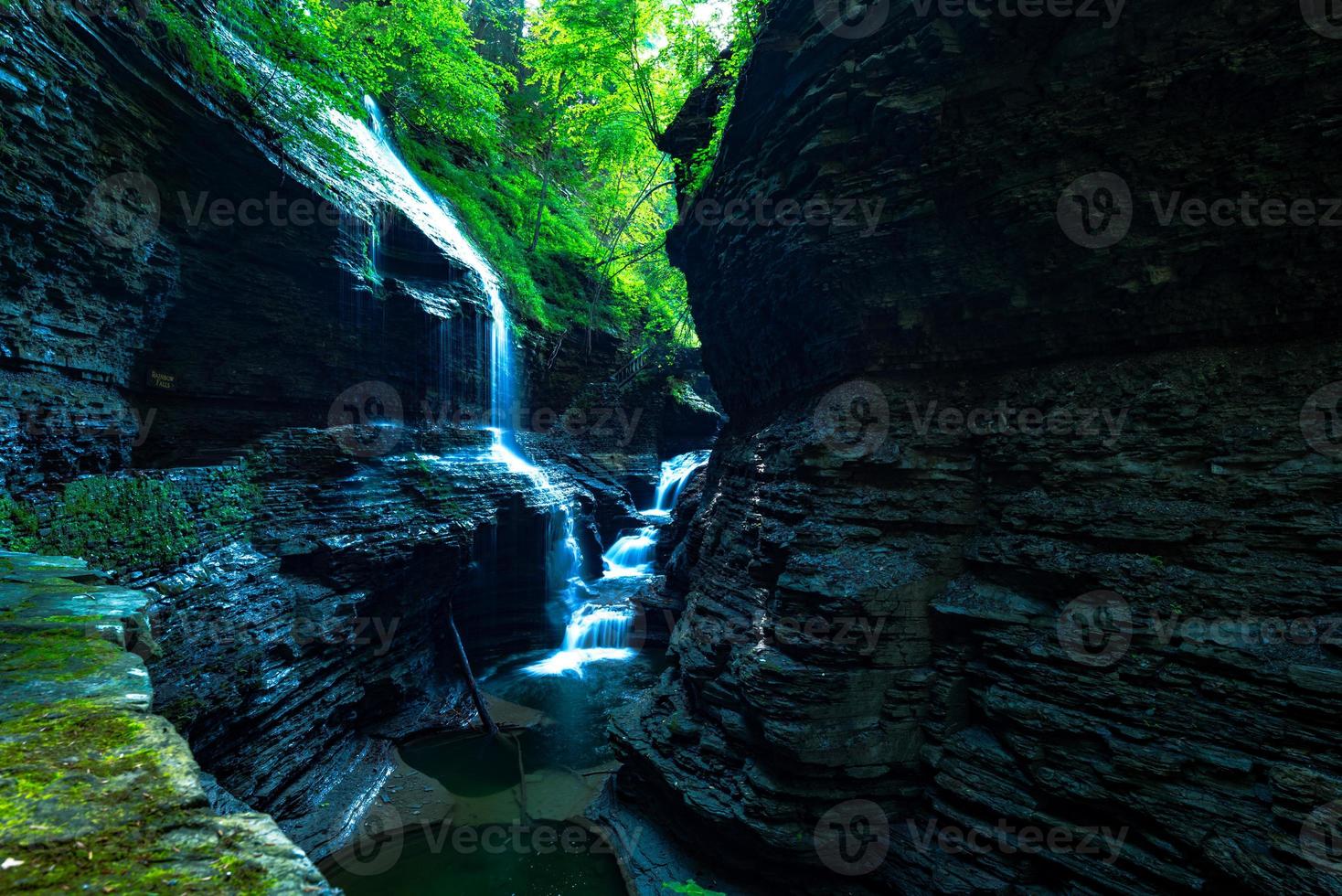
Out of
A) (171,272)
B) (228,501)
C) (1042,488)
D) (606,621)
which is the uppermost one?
(171,272)

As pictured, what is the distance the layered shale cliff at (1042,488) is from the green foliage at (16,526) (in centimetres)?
792

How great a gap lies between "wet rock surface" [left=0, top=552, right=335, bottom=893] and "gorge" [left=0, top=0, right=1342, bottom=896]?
0.06 ft

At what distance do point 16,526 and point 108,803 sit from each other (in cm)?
710

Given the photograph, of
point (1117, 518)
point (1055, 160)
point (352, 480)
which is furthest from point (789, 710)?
point (352, 480)

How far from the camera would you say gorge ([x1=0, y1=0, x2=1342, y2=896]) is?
4555 mm

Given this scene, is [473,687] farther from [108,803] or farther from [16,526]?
[108,803]

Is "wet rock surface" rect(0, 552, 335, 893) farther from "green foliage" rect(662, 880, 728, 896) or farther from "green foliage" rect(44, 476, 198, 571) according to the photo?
"green foliage" rect(662, 880, 728, 896)

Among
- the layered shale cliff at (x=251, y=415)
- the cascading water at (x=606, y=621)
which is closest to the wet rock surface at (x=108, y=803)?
the layered shale cliff at (x=251, y=415)

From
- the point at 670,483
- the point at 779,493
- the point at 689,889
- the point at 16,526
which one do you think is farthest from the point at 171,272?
the point at 670,483

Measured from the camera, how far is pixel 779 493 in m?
8.33

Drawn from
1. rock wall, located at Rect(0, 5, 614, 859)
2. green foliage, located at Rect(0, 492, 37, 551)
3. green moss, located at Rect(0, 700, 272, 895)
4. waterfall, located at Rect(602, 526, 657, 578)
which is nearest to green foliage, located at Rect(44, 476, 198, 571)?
green foliage, located at Rect(0, 492, 37, 551)

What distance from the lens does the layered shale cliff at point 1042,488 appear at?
4.66 m

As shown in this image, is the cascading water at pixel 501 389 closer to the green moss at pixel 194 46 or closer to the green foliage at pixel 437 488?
the green foliage at pixel 437 488

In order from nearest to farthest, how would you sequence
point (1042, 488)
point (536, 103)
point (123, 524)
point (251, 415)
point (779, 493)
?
point (1042, 488), point (123, 524), point (779, 493), point (251, 415), point (536, 103)
